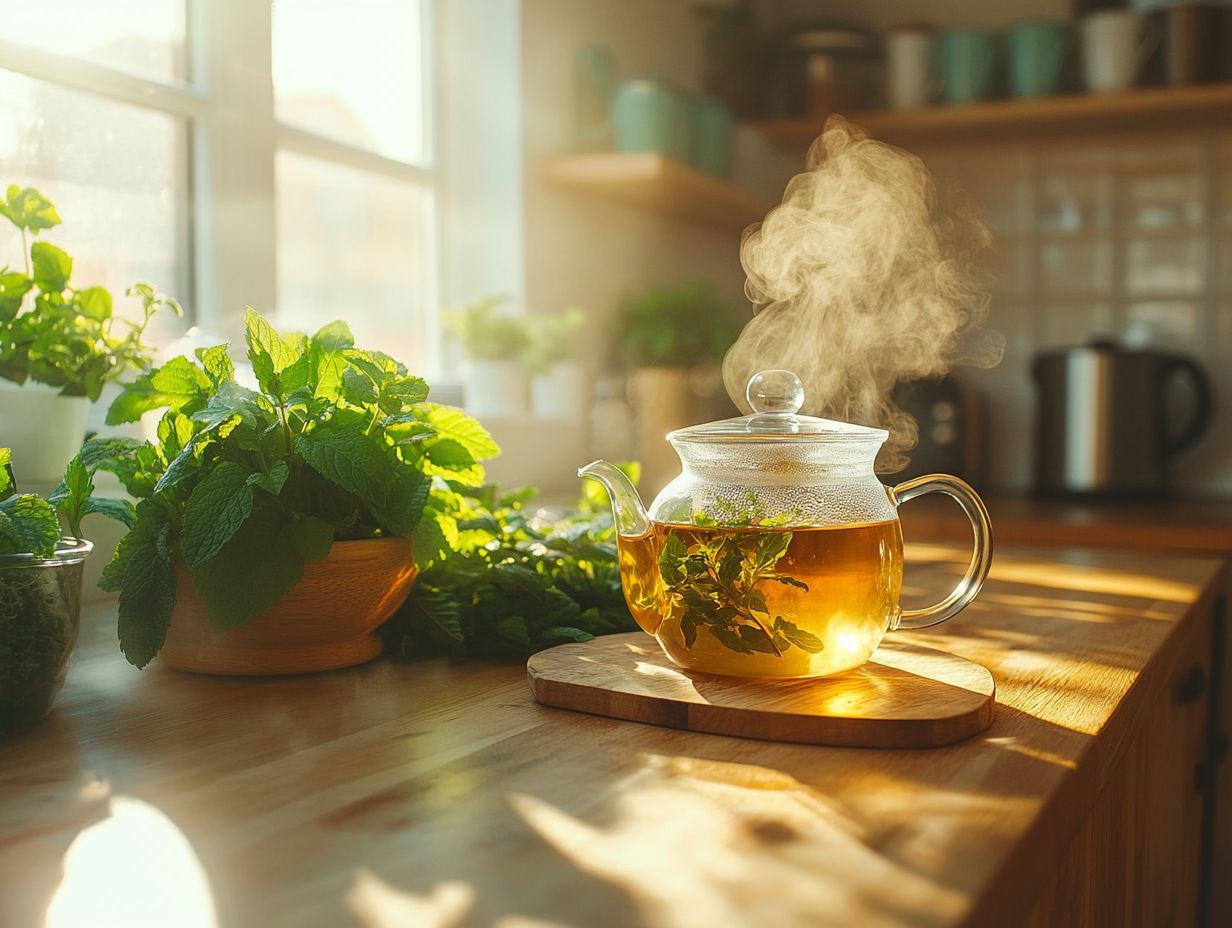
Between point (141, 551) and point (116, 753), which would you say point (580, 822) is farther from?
point (141, 551)

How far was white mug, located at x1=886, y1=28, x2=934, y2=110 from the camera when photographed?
286 centimetres

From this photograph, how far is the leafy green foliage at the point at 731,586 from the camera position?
74cm

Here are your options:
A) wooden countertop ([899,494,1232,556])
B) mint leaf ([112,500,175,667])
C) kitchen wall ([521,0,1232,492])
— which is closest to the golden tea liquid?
mint leaf ([112,500,175,667])

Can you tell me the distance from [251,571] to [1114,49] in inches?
97.9

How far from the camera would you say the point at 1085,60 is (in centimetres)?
271

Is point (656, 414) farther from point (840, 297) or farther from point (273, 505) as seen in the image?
point (273, 505)

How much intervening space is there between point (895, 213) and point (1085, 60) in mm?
1612

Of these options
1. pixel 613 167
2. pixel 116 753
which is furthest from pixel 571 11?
pixel 116 753

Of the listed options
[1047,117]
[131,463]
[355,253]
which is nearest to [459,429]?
[131,463]

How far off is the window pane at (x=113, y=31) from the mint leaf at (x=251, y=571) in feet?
2.82

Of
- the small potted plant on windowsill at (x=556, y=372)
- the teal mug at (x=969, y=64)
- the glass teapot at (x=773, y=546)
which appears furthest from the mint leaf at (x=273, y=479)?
the teal mug at (x=969, y=64)

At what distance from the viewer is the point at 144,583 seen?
80 cm

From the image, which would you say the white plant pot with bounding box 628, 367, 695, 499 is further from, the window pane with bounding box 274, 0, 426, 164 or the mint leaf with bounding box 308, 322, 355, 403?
the mint leaf with bounding box 308, 322, 355, 403

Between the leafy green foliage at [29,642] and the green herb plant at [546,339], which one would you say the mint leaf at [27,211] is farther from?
the green herb plant at [546,339]
